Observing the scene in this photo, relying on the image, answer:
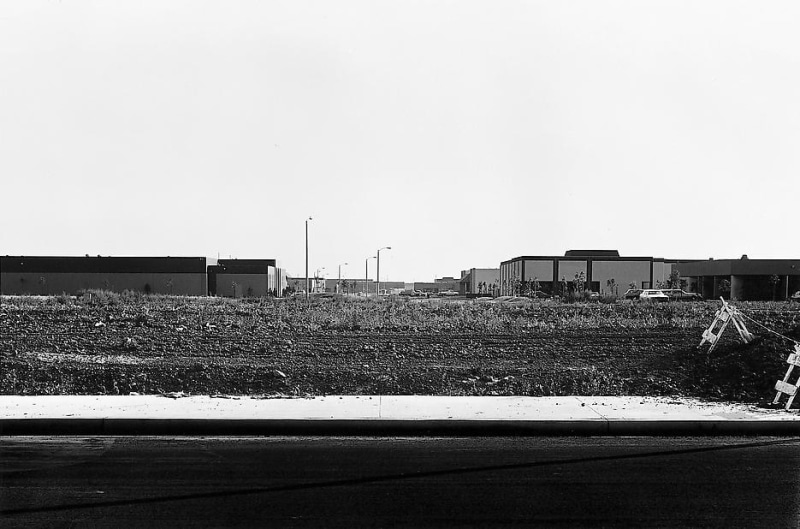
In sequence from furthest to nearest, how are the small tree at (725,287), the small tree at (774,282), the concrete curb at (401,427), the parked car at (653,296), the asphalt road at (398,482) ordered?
the small tree at (725,287) < the small tree at (774,282) < the parked car at (653,296) < the concrete curb at (401,427) < the asphalt road at (398,482)

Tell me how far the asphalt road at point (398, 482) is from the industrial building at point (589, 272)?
8022 centimetres

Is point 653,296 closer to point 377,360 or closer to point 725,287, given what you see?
point 725,287

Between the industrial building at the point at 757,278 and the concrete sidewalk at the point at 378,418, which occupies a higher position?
the industrial building at the point at 757,278

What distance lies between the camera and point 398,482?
720 cm

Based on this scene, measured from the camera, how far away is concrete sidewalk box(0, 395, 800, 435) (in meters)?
9.66

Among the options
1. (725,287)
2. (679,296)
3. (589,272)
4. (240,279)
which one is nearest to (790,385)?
(679,296)

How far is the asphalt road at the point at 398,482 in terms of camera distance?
6.12 m

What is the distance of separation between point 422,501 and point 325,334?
1335cm

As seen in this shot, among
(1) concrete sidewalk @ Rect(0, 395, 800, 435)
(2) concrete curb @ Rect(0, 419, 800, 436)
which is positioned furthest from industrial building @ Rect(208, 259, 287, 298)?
(2) concrete curb @ Rect(0, 419, 800, 436)

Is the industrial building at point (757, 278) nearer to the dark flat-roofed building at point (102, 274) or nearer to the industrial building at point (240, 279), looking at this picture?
the industrial building at point (240, 279)

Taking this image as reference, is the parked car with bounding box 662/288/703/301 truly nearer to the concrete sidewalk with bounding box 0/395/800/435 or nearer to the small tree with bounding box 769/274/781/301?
the small tree with bounding box 769/274/781/301

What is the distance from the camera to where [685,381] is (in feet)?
42.1

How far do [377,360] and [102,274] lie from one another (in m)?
72.0

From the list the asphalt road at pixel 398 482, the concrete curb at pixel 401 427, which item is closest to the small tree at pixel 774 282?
the concrete curb at pixel 401 427
